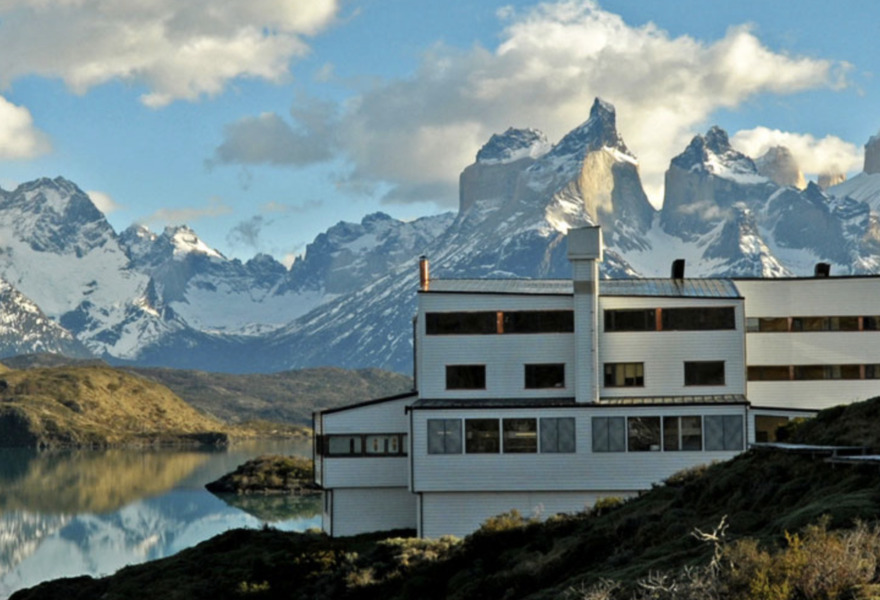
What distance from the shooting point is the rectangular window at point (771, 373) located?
5738cm

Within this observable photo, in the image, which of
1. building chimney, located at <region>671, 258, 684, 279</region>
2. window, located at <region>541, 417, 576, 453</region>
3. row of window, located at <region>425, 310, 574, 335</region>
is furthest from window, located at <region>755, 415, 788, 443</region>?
building chimney, located at <region>671, 258, 684, 279</region>

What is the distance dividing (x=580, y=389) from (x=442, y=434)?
5944 millimetres

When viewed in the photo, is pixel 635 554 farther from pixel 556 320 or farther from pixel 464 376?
pixel 556 320

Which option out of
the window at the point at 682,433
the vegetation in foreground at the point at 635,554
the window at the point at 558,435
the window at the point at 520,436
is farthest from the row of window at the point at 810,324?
the vegetation in foreground at the point at 635,554

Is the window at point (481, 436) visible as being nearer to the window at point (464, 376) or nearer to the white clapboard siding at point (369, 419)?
the window at point (464, 376)

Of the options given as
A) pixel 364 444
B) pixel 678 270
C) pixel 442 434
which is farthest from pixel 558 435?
pixel 678 270

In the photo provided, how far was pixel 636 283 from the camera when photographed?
188 ft

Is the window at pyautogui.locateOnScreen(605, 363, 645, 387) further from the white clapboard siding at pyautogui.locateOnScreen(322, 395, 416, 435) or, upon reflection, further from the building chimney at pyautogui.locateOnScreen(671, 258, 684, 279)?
the building chimney at pyautogui.locateOnScreen(671, 258, 684, 279)

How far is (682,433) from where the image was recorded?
50.6m

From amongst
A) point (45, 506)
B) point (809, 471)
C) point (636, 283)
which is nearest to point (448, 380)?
point (636, 283)

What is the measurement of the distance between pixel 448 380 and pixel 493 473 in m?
4.90

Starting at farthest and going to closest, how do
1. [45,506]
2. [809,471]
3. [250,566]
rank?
1. [45,506]
2. [250,566]
3. [809,471]

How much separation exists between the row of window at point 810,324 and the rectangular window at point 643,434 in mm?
9464

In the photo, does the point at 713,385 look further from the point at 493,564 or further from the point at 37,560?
the point at 37,560
